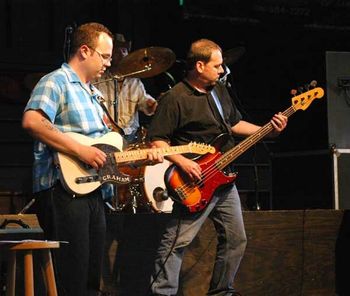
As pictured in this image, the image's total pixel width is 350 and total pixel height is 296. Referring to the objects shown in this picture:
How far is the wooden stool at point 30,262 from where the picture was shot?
347 centimetres

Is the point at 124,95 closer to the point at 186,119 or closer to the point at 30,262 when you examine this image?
the point at 186,119

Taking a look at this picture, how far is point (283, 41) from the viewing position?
8219mm

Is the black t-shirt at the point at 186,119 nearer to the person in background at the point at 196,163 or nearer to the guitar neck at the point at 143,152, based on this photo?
the person in background at the point at 196,163

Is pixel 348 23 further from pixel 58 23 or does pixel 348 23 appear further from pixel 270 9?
pixel 58 23

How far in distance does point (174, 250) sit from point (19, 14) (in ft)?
12.9

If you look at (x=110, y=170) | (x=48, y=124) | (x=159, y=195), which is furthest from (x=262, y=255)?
(x=48, y=124)

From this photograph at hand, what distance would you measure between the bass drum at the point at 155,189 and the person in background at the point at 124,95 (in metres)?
0.74

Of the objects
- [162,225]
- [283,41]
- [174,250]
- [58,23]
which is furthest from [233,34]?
[174,250]

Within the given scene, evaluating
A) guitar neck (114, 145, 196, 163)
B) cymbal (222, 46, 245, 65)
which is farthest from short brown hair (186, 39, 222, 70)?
cymbal (222, 46, 245, 65)

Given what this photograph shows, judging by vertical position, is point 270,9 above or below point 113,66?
above

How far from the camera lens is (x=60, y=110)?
388 centimetres

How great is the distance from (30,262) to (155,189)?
2376mm

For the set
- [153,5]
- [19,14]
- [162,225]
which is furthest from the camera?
[153,5]

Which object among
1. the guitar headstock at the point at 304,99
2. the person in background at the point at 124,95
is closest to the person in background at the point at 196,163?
the guitar headstock at the point at 304,99
